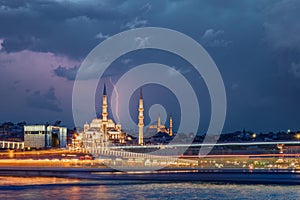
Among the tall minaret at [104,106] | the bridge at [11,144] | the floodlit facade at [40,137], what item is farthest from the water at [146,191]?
the bridge at [11,144]

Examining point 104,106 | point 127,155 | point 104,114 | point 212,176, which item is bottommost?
point 212,176

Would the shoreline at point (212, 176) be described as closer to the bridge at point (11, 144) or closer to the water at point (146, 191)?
the water at point (146, 191)

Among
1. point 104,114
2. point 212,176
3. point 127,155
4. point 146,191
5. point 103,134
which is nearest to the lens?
point 146,191

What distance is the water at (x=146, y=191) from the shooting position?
3784 centimetres

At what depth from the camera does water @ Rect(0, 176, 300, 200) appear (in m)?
37.8

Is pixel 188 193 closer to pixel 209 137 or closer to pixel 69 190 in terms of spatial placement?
pixel 69 190

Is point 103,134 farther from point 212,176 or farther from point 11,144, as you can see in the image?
point 212,176

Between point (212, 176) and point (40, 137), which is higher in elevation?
point (40, 137)

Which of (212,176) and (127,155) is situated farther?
(127,155)

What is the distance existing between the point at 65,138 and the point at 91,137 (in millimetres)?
7791

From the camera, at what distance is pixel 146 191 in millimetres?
41469

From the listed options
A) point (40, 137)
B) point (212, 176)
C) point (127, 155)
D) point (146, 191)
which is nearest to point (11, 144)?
point (40, 137)

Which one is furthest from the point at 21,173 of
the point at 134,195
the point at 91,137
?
the point at 91,137

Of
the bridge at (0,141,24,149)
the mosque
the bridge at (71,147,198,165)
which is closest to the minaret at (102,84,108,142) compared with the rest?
the mosque
